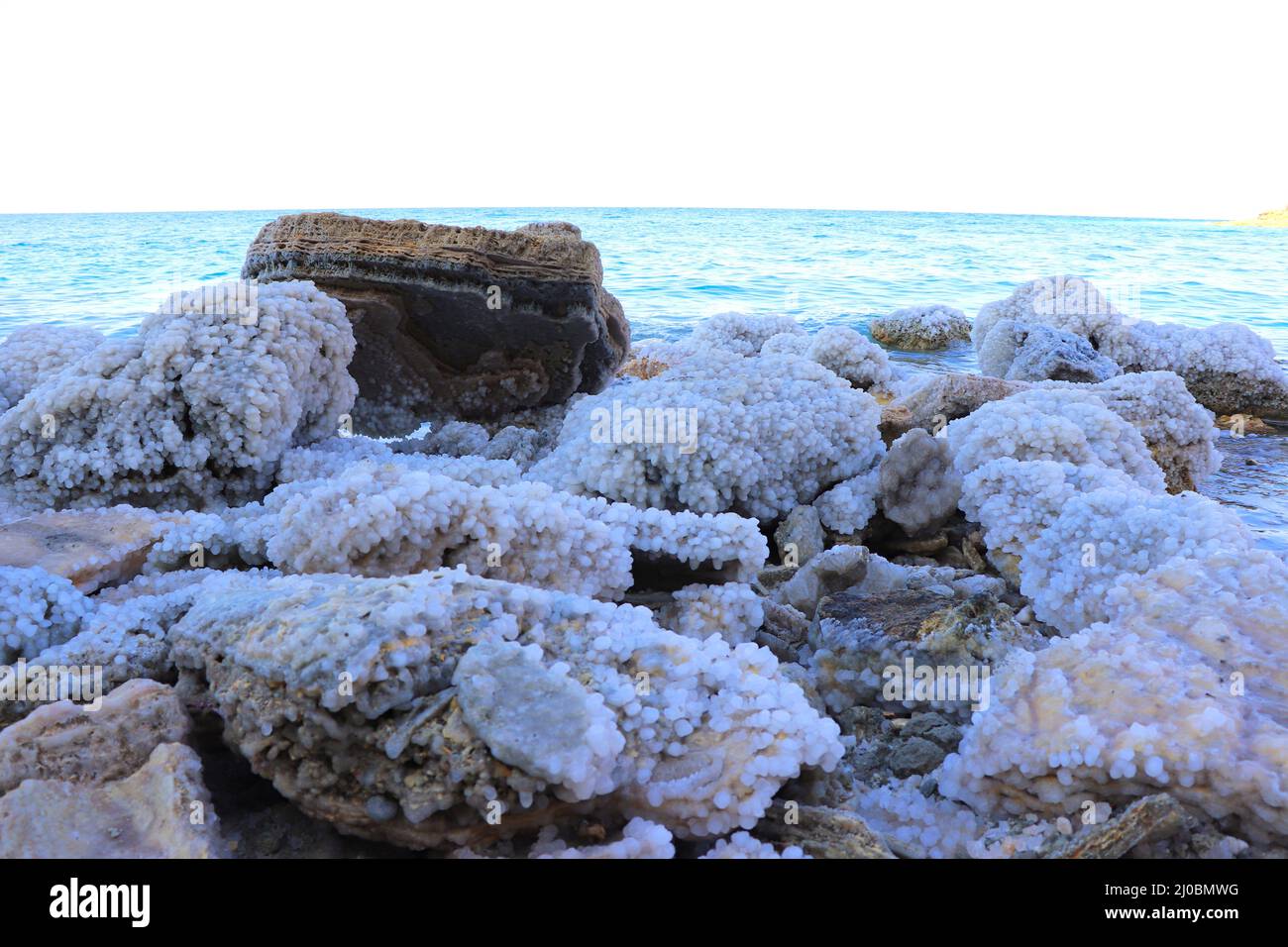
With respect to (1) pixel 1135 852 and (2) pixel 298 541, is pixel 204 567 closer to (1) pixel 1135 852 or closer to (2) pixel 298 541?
(2) pixel 298 541

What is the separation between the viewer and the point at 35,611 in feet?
7.14

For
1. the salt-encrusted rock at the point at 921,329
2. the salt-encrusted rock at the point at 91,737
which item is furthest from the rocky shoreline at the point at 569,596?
the salt-encrusted rock at the point at 921,329

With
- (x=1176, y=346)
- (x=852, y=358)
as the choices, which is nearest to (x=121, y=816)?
(x=852, y=358)

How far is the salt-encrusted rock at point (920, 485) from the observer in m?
A: 3.45

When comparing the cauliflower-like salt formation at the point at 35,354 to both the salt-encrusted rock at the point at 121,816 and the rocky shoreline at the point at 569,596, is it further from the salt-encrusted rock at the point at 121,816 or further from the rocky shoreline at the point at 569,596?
the salt-encrusted rock at the point at 121,816

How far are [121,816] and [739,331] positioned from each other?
22.8ft

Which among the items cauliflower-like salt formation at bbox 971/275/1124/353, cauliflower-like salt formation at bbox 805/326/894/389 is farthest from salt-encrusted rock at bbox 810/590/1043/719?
cauliflower-like salt formation at bbox 971/275/1124/353

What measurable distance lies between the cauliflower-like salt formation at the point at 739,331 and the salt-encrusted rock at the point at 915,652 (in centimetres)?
535

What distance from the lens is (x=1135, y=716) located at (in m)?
1.82

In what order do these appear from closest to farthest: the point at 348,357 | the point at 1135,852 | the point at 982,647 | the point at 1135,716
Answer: the point at 1135,852
the point at 1135,716
the point at 982,647
the point at 348,357

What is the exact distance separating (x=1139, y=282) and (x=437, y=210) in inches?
1595

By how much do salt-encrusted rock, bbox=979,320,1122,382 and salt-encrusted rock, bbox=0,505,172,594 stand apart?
5569mm
